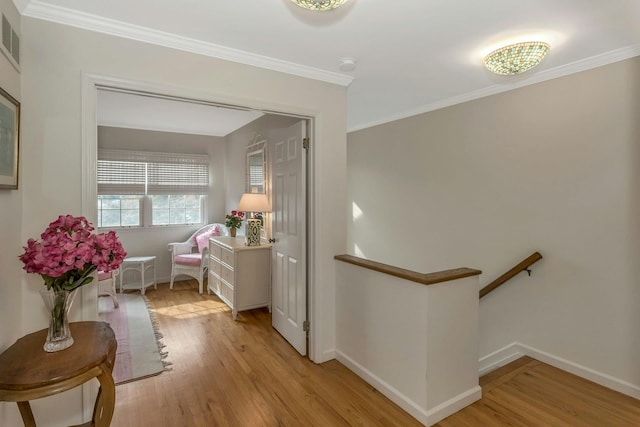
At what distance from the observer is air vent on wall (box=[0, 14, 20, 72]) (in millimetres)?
1471

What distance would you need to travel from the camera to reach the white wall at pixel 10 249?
1478mm

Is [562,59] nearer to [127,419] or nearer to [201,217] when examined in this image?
[127,419]

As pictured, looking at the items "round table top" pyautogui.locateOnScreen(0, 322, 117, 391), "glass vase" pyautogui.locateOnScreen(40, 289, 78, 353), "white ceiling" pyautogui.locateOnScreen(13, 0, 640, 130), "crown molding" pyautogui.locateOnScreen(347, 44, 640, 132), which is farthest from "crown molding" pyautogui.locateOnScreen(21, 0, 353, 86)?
"round table top" pyautogui.locateOnScreen(0, 322, 117, 391)

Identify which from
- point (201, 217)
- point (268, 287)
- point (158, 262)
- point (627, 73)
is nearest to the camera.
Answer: point (627, 73)

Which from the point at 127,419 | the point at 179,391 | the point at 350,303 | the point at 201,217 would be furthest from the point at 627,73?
the point at 201,217

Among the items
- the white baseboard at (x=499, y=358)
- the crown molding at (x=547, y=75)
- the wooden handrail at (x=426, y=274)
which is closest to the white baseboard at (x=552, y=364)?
the white baseboard at (x=499, y=358)

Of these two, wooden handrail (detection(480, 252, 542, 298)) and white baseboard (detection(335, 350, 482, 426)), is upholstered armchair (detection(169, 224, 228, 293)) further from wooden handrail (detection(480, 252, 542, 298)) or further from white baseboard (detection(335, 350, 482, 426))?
wooden handrail (detection(480, 252, 542, 298))

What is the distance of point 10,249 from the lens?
5.16ft

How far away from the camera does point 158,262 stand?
528 cm

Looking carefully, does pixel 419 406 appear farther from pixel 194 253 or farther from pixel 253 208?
pixel 194 253

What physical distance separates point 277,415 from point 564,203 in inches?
106

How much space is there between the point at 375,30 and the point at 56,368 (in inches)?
93.1

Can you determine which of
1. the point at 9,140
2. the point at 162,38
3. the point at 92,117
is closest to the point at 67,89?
the point at 92,117

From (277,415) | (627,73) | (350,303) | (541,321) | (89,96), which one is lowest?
(277,415)
